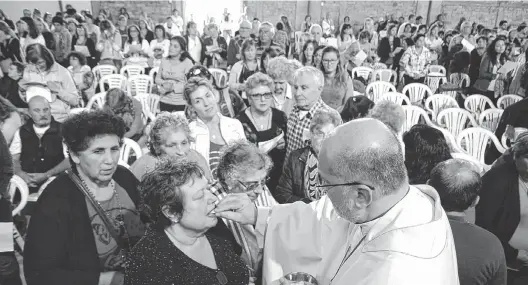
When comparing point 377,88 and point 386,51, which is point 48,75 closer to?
point 377,88

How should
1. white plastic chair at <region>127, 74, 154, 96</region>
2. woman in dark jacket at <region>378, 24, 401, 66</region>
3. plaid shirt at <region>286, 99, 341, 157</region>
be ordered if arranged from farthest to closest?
1. woman in dark jacket at <region>378, 24, 401, 66</region>
2. white plastic chair at <region>127, 74, 154, 96</region>
3. plaid shirt at <region>286, 99, 341, 157</region>

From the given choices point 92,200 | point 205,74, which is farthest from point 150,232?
point 205,74

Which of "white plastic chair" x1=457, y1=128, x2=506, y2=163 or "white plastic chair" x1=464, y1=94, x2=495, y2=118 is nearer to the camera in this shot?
"white plastic chair" x1=457, y1=128, x2=506, y2=163

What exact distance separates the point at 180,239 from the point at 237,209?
296mm

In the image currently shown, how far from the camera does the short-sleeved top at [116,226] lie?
2072 millimetres

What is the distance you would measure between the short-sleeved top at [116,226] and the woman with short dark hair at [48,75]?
321 centimetres

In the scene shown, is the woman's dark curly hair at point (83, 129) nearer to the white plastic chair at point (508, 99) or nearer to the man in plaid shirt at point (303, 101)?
the man in plaid shirt at point (303, 101)

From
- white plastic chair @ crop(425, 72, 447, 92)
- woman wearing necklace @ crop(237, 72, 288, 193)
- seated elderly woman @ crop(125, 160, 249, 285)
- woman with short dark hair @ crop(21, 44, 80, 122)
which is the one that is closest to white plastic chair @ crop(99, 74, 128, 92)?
woman with short dark hair @ crop(21, 44, 80, 122)

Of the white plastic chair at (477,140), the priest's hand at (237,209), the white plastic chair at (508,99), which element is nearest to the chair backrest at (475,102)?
the white plastic chair at (508,99)

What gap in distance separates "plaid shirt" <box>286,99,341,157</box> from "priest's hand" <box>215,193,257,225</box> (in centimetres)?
156

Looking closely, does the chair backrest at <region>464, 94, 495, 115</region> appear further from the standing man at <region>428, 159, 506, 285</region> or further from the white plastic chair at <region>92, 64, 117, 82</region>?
the white plastic chair at <region>92, 64, 117, 82</region>

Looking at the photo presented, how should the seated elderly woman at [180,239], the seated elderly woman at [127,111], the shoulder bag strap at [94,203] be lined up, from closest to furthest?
the seated elderly woman at [180,239] → the shoulder bag strap at [94,203] → the seated elderly woman at [127,111]

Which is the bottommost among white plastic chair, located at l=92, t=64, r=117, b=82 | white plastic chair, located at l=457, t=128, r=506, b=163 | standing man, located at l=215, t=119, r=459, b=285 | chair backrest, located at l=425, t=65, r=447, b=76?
white plastic chair, located at l=457, t=128, r=506, b=163

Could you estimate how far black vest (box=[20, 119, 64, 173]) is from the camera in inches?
144
